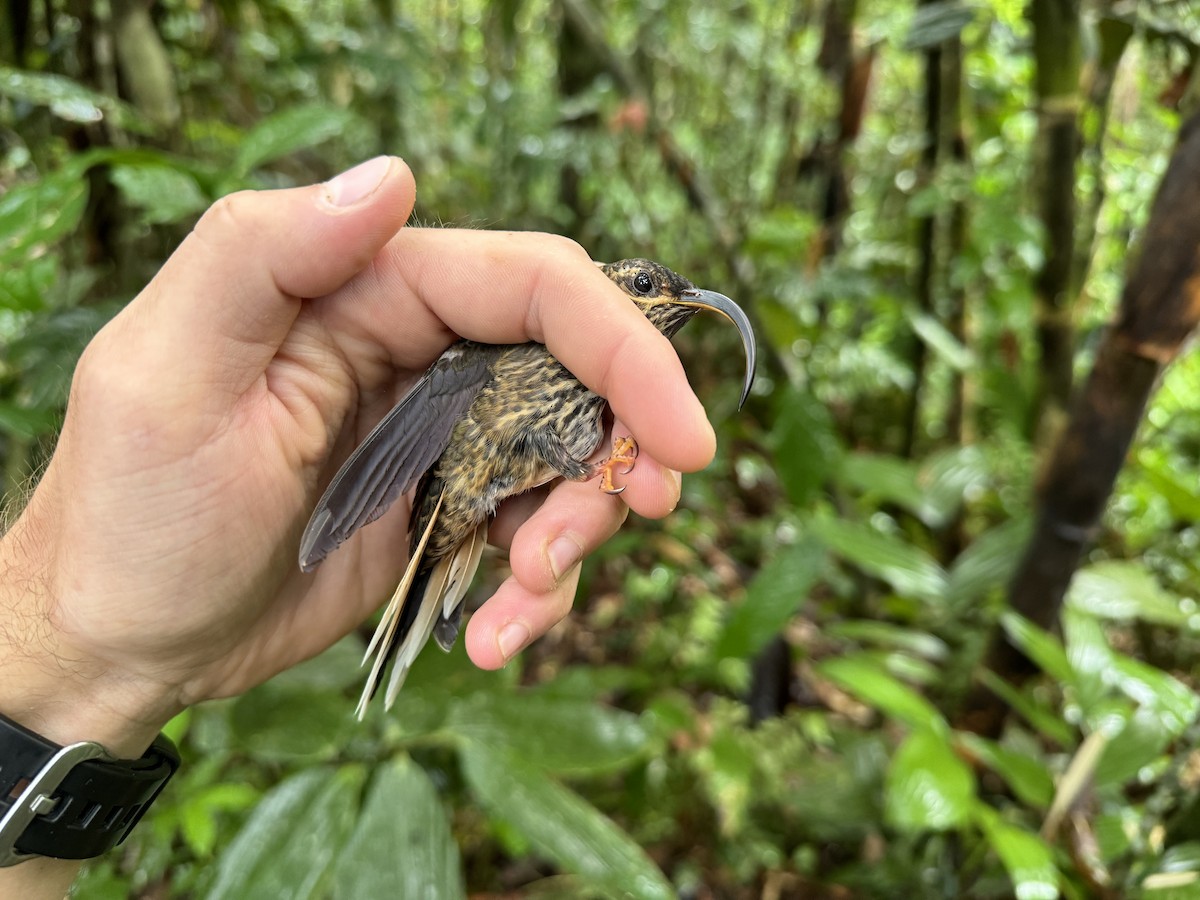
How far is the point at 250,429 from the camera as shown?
128cm

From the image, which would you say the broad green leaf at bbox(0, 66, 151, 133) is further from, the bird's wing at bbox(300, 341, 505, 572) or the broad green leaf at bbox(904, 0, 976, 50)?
the broad green leaf at bbox(904, 0, 976, 50)

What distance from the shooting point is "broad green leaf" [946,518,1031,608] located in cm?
242

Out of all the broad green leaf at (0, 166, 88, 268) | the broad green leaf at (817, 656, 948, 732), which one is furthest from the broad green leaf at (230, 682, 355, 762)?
the broad green leaf at (817, 656, 948, 732)

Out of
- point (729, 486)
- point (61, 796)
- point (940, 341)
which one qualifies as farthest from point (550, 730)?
point (729, 486)

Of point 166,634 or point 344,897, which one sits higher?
point 166,634

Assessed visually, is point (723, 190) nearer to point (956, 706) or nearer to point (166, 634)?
point (956, 706)

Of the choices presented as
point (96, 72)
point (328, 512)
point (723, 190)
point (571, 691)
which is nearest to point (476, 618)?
point (328, 512)

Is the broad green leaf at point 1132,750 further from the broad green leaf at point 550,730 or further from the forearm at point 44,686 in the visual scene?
the forearm at point 44,686

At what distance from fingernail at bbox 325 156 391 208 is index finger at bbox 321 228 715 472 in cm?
20

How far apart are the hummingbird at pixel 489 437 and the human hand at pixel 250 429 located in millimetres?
58

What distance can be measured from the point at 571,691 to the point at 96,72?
2266 mm

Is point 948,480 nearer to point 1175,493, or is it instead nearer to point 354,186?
point 1175,493

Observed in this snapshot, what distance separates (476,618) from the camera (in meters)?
1.35

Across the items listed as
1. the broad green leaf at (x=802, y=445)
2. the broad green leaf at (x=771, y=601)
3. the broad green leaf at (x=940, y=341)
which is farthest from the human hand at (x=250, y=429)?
the broad green leaf at (x=940, y=341)
